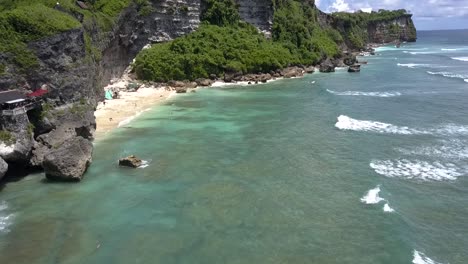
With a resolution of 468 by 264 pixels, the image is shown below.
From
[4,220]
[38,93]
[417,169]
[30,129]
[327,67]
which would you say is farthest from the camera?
[327,67]

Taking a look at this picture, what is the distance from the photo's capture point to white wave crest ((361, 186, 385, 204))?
104 feet

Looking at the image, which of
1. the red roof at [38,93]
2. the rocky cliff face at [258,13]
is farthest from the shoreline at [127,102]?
the rocky cliff face at [258,13]

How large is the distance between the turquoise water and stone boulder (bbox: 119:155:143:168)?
2.11 feet

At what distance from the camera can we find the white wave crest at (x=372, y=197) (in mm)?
31633

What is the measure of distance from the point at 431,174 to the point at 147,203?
2299 cm

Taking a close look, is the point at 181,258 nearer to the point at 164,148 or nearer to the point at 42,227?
the point at 42,227

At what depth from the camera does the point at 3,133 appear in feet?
120

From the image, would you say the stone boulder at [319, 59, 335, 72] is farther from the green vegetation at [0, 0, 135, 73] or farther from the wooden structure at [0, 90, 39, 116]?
the wooden structure at [0, 90, 39, 116]

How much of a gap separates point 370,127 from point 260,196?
23990 mm

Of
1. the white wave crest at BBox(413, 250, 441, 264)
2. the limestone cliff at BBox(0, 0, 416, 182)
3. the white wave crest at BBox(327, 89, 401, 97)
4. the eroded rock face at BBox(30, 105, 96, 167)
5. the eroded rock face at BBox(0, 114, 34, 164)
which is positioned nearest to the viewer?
the white wave crest at BBox(413, 250, 441, 264)

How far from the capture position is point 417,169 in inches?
1481

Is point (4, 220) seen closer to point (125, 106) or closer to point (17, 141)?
point (17, 141)

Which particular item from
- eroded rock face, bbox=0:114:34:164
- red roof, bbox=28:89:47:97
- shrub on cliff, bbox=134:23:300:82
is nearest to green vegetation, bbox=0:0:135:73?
red roof, bbox=28:89:47:97

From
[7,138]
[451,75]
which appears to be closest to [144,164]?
[7,138]
